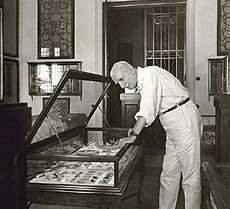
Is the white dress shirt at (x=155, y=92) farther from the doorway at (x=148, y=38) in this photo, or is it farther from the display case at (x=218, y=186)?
the doorway at (x=148, y=38)

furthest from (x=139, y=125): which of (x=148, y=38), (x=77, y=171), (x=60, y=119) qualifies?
(x=148, y=38)

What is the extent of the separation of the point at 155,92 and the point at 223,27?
172 inches

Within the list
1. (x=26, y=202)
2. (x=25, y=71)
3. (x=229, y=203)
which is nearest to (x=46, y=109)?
(x=26, y=202)

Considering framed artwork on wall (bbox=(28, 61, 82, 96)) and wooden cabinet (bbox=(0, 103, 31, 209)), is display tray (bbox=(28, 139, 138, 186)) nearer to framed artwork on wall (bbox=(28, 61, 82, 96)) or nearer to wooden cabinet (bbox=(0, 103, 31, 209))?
wooden cabinet (bbox=(0, 103, 31, 209))

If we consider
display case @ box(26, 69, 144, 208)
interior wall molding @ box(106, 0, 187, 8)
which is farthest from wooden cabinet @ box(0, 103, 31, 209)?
interior wall molding @ box(106, 0, 187, 8)

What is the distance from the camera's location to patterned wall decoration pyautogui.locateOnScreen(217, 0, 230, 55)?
22.9ft

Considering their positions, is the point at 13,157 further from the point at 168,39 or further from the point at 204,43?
the point at 168,39

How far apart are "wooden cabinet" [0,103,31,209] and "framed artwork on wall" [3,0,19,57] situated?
529 cm

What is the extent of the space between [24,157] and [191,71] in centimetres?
533

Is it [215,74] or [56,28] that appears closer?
[215,74]

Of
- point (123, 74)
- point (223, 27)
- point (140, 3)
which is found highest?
point (140, 3)

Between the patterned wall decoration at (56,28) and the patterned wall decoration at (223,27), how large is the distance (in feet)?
9.15

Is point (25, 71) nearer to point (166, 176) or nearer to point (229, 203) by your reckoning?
point (166, 176)

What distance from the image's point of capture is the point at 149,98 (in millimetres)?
3113
